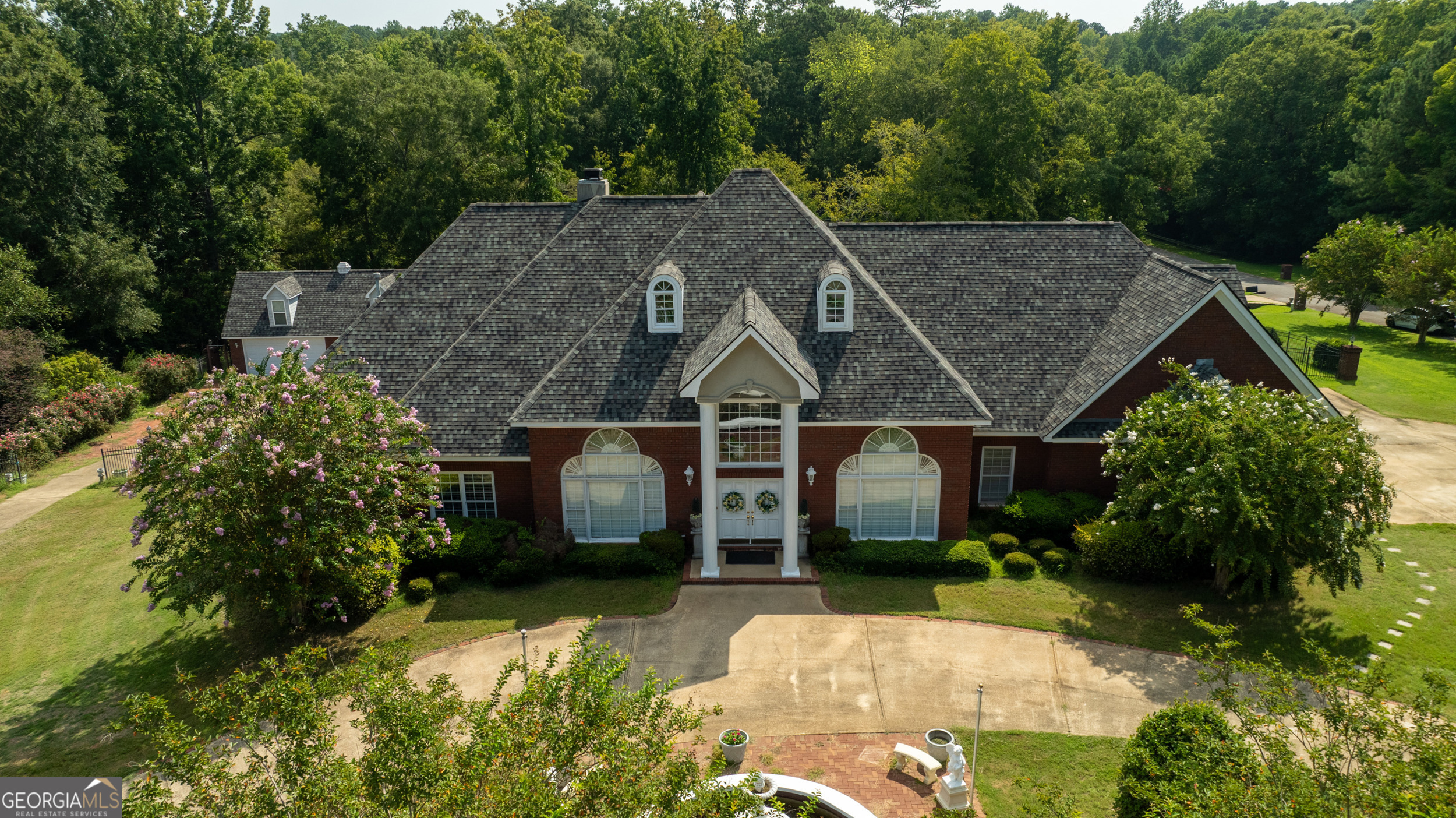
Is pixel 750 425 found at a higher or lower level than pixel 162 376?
higher

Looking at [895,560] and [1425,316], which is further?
[1425,316]

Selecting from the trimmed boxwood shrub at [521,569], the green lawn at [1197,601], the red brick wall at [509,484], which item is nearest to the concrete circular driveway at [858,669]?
the green lawn at [1197,601]

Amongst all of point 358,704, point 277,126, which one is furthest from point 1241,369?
point 277,126

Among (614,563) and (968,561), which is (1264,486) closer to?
(968,561)

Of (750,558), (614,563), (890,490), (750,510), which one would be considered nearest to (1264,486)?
(890,490)

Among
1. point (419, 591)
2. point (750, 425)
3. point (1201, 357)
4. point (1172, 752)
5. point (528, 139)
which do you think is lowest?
point (419, 591)

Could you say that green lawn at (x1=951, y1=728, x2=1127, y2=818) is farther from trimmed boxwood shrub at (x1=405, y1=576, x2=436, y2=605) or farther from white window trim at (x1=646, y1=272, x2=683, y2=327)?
trimmed boxwood shrub at (x1=405, y1=576, x2=436, y2=605)

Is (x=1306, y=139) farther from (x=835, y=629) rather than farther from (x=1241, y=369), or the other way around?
(x=835, y=629)
